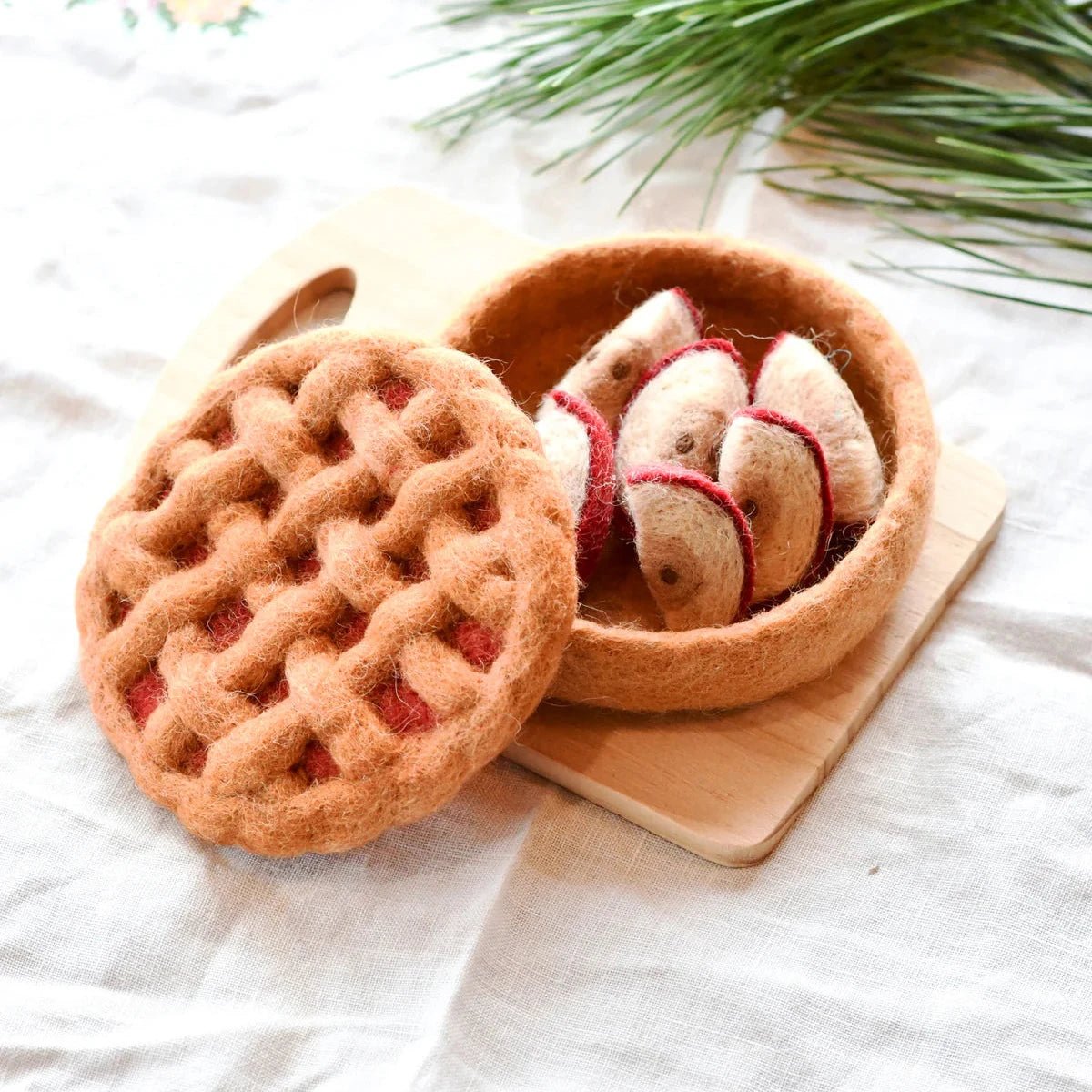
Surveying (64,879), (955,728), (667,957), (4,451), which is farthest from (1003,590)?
(4,451)

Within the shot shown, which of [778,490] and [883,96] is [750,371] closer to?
[778,490]

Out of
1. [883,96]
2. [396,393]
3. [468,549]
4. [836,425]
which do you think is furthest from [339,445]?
[883,96]

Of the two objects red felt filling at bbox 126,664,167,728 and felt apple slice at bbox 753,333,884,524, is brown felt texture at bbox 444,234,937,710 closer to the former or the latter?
felt apple slice at bbox 753,333,884,524

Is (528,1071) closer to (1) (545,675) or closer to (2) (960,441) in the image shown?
(1) (545,675)

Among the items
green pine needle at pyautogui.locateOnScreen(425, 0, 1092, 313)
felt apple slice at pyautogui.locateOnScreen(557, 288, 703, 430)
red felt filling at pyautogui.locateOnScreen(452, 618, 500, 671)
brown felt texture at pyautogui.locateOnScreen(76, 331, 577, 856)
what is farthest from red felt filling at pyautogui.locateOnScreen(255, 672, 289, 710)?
green pine needle at pyautogui.locateOnScreen(425, 0, 1092, 313)

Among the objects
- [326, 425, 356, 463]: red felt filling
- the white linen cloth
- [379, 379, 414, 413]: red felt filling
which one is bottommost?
Answer: the white linen cloth

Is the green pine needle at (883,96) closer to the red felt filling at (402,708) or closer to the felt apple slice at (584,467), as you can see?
the felt apple slice at (584,467)
